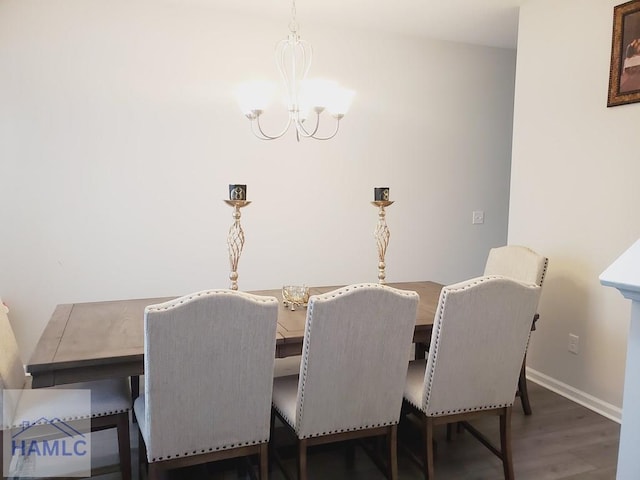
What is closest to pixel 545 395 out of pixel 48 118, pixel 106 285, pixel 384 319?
pixel 384 319

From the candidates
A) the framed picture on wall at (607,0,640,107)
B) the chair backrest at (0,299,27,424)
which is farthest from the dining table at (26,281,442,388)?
the framed picture on wall at (607,0,640,107)

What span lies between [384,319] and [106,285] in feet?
7.60

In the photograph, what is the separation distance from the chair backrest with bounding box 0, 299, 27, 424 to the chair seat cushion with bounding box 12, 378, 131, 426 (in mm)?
42

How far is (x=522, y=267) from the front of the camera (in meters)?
2.81

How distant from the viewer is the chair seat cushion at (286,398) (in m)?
1.91

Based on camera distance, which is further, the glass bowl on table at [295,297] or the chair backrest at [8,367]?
the glass bowl on table at [295,297]

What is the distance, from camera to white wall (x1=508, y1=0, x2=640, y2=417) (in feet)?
8.87

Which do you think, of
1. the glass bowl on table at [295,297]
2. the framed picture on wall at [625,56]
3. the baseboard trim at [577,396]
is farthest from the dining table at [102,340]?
the framed picture on wall at [625,56]

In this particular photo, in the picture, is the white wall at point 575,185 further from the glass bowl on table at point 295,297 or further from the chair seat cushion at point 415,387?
the glass bowl on table at point 295,297

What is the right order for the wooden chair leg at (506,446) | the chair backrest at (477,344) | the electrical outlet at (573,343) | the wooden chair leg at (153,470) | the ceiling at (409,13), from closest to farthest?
1. the wooden chair leg at (153,470)
2. the chair backrest at (477,344)
3. the wooden chair leg at (506,446)
4. the electrical outlet at (573,343)
5. the ceiling at (409,13)

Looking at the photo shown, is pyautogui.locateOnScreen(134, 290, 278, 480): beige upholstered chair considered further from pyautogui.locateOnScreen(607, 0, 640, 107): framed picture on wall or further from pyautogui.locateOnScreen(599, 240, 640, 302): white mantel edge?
pyautogui.locateOnScreen(607, 0, 640, 107): framed picture on wall

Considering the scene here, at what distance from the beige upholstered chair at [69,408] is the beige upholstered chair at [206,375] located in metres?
0.20

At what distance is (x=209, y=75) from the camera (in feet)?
11.3

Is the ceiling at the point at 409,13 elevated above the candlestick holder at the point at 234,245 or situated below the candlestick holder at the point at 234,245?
above
